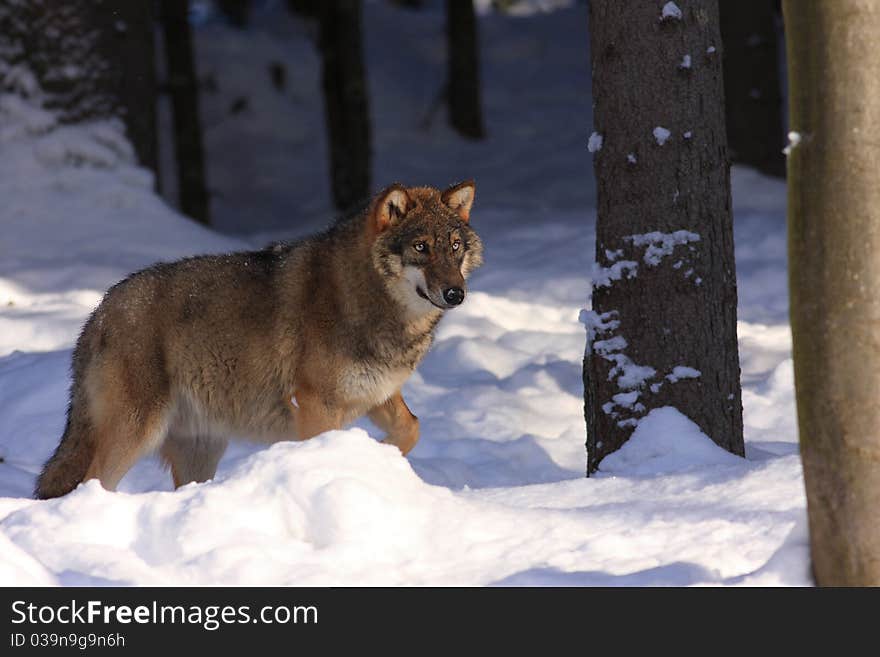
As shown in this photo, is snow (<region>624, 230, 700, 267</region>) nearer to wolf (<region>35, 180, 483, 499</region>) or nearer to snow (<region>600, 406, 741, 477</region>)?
snow (<region>600, 406, 741, 477</region>)

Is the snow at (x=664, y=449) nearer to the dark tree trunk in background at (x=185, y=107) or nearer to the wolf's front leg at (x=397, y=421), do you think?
the wolf's front leg at (x=397, y=421)

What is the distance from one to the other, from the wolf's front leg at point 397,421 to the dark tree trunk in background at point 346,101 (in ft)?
28.8

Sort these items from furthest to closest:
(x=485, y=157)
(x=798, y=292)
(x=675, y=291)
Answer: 1. (x=485, y=157)
2. (x=675, y=291)
3. (x=798, y=292)

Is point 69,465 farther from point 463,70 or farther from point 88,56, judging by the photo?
point 463,70

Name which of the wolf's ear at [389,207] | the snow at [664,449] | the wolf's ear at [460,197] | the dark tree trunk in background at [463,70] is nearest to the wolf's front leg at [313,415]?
the wolf's ear at [389,207]

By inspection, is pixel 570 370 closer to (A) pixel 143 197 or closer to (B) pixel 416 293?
(B) pixel 416 293

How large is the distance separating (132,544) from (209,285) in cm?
229

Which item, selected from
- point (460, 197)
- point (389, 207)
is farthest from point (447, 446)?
point (389, 207)

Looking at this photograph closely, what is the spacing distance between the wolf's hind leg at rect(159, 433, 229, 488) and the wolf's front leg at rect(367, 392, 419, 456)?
31.9 inches

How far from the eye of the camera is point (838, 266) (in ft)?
11.5

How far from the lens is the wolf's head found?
19.7ft

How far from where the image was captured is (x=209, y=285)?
6164 millimetres

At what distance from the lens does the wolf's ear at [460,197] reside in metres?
6.23
